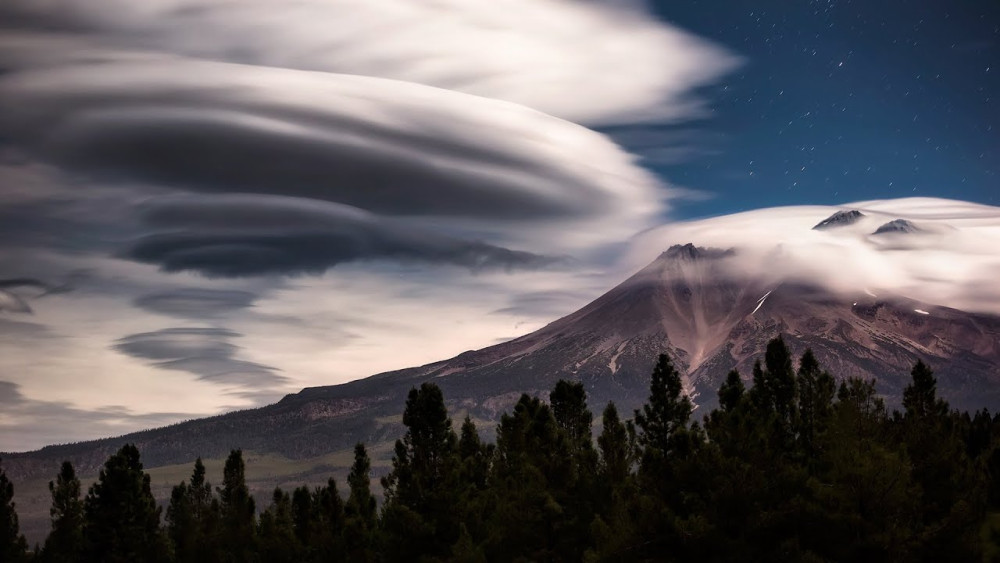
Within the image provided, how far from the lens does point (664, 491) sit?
64938 millimetres

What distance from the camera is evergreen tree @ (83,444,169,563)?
354 feet

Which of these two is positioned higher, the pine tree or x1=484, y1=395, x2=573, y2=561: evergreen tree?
the pine tree

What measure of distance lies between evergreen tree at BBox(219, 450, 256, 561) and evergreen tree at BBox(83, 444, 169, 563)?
70.0 ft

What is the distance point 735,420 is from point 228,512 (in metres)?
107

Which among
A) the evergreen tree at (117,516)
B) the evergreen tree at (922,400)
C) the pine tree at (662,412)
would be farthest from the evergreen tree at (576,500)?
the evergreen tree at (117,516)

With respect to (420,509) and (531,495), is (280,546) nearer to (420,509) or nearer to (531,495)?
(420,509)

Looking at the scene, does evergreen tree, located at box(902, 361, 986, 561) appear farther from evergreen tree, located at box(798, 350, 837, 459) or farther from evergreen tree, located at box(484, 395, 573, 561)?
evergreen tree, located at box(484, 395, 573, 561)

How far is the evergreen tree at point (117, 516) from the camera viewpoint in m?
108

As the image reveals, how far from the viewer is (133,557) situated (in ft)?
358

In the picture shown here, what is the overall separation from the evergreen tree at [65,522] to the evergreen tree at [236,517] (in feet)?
62.5

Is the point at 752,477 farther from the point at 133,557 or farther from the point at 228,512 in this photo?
the point at 228,512

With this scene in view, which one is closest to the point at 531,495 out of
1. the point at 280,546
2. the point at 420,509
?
the point at 420,509

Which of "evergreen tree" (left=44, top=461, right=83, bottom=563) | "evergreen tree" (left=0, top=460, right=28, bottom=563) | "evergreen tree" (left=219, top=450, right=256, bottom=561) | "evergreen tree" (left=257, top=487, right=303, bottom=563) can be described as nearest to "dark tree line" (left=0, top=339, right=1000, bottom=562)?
"evergreen tree" (left=257, top=487, right=303, bottom=563)

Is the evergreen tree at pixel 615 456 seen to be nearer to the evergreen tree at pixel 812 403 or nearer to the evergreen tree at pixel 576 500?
the evergreen tree at pixel 576 500
